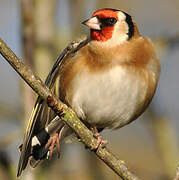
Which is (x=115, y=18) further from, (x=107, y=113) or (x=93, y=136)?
(x=93, y=136)

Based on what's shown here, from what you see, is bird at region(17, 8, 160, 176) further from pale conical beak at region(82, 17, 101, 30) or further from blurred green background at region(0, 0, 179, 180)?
blurred green background at region(0, 0, 179, 180)

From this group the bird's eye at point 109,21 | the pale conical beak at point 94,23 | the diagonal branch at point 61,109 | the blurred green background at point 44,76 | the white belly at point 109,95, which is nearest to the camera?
the diagonal branch at point 61,109

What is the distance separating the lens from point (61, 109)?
3.74 metres

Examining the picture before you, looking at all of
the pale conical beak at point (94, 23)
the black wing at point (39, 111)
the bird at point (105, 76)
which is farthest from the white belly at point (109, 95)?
the pale conical beak at point (94, 23)

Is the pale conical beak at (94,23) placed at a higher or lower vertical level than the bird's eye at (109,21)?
higher

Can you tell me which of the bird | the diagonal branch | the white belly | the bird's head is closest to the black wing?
the bird

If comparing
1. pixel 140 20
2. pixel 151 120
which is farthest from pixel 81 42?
pixel 140 20

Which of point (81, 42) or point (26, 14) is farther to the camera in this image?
point (26, 14)

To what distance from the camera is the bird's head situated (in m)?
4.72

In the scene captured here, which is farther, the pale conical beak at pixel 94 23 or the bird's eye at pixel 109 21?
the bird's eye at pixel 109 21

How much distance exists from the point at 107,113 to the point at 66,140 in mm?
817

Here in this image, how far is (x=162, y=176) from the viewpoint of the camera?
18.2 ft

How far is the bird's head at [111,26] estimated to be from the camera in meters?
4.72

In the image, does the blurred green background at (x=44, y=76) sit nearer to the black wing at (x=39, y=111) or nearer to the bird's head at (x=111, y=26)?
the black wing at (x=39, y=111)
